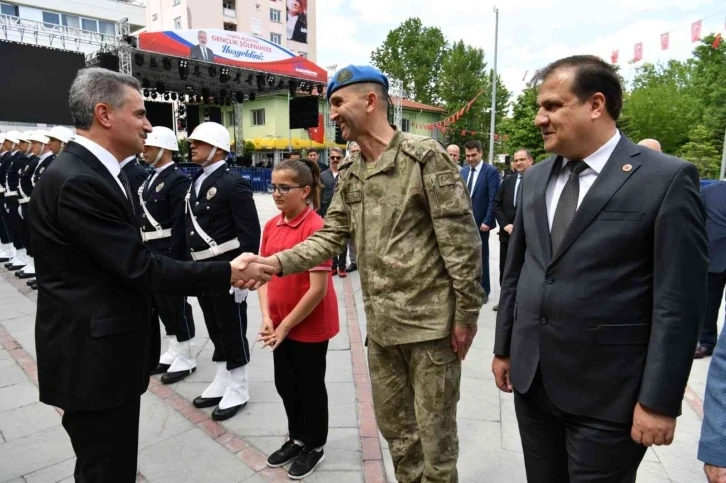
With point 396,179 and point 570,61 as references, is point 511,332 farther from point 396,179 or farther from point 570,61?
point 570,61

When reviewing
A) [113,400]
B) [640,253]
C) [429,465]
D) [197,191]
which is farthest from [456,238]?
[197,191]

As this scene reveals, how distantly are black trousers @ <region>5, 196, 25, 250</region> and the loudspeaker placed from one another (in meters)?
17.5

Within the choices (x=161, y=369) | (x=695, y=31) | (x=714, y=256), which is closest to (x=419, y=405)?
(x=161, y=369)

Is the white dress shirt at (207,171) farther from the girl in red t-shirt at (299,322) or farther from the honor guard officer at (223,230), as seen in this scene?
the girl in red t-shirt at (299,322)

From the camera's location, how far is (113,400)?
185cm

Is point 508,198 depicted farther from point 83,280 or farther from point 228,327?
point 83,280

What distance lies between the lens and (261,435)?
322 cm

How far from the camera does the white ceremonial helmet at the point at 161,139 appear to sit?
4.07m

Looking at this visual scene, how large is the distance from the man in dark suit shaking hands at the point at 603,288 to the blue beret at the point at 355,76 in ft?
2.32

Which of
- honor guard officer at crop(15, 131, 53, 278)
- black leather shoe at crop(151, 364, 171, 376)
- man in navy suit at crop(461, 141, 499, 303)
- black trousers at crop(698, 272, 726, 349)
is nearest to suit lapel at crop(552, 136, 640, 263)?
black trousers at crop(698, 272, 726, 349)

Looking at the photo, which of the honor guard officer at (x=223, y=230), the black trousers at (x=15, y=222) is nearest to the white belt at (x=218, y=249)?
the honor guard officer at (x=223, y=230)

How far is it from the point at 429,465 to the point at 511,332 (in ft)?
2.42

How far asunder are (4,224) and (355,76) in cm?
972

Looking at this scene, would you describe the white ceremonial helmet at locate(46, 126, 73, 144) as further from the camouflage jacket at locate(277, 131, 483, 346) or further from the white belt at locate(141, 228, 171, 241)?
the camouflage jacket at locate(277, 131, 483, 346)
